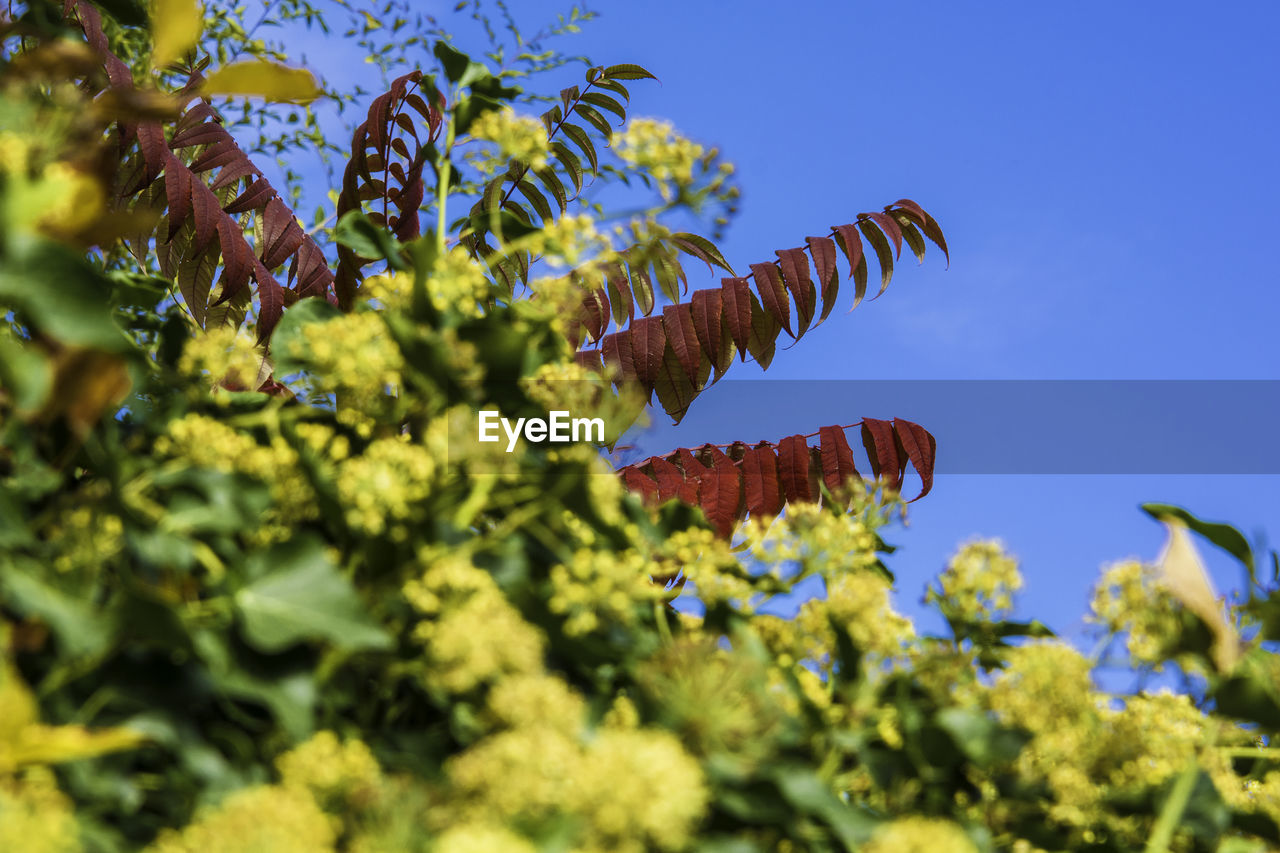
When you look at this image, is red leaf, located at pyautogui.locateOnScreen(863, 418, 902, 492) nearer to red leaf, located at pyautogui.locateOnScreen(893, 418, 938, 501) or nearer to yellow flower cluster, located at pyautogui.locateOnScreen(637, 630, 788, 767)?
red leaf, located at pyautogui.locateOnScreen(893, 418, 938, 501)

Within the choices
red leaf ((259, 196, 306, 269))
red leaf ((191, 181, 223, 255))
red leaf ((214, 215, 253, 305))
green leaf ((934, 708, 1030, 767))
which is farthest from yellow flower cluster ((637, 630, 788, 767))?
red leaf ((259, 196, 306, 269))

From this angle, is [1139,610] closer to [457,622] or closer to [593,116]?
[457,622]

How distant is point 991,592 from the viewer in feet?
2.26

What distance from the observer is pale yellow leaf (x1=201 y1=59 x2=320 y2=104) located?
68 centimetres

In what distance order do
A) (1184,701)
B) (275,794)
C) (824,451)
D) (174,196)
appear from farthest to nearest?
(824,451)
(174,196)
(1184,701)
(275,794)

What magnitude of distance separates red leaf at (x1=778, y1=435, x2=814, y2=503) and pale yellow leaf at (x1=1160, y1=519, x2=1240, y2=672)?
208 cm

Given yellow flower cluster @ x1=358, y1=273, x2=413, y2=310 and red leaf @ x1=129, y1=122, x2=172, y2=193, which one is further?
red leaf @ x1=129, y1=122, x2=172, y2=193

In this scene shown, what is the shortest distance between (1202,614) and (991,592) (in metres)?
0.13

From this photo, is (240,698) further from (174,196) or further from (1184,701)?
(174,196)

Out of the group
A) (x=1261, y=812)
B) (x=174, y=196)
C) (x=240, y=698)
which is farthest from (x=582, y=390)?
(x=174, y=196)

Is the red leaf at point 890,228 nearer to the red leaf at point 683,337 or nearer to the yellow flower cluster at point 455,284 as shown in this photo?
the red leaf at point 683,337

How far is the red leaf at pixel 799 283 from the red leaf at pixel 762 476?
0.49m

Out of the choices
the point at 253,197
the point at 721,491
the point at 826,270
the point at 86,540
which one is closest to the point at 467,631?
the point at 86,540

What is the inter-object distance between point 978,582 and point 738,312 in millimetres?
2369
